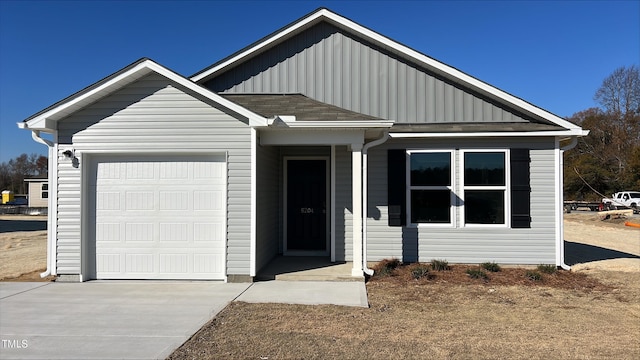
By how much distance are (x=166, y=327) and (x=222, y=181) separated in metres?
2.91

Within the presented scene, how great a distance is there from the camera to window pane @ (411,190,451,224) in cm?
824

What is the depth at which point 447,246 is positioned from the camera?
8.20 meters

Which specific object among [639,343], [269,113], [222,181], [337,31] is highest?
[337,31]

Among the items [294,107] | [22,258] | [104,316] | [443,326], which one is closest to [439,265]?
[443,326]

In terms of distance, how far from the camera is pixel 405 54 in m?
8.56

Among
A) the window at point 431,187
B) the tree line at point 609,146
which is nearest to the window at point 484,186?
the window at point 431,187

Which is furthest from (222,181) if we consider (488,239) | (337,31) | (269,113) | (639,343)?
(639,343)

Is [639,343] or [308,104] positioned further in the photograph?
[308,104]

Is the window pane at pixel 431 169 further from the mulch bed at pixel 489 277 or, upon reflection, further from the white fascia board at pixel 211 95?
the white fascia board at pixel 211 95

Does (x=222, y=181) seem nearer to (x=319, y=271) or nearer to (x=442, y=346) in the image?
(x=319, y=271)

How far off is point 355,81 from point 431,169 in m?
2.61

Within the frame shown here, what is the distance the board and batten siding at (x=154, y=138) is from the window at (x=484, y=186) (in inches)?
180

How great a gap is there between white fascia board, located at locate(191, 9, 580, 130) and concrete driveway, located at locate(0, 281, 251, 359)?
479 cm

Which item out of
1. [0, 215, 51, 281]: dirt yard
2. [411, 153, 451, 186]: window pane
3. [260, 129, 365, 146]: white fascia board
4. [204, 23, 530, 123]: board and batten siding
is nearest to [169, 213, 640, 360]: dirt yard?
[411, 153, 451, 186]: window pane
